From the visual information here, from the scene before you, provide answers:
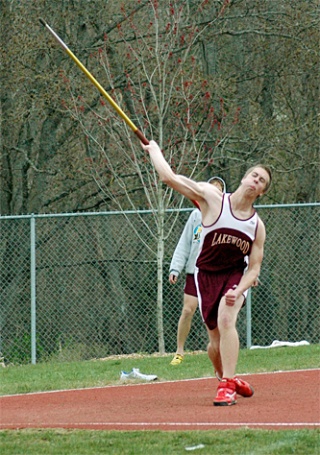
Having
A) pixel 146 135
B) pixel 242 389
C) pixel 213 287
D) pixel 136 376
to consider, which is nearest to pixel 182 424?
pixel 242 389

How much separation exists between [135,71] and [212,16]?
1748mm

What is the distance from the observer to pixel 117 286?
55.9 ft

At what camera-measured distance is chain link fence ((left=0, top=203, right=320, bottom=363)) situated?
16750mm

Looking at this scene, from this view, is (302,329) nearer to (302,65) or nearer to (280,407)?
(302,65)

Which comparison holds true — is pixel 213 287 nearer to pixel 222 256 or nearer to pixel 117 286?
pixel 222 256

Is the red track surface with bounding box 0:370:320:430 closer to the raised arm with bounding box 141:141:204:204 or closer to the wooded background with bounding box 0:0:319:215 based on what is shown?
the raised arm with bounding box 141:141:204:204

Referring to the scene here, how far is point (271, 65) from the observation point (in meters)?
21.2

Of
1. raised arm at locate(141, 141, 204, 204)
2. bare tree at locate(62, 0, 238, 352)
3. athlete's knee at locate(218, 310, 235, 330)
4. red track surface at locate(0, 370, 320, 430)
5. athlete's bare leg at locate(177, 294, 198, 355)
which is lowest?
red track surface at locate(0, 370, 320, 430)

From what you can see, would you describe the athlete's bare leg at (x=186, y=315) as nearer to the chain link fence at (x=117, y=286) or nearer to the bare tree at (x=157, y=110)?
the bare tree at (x=157, y=110)

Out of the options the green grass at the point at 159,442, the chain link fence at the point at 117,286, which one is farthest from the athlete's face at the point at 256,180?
the chain link fence at the point at 117,286

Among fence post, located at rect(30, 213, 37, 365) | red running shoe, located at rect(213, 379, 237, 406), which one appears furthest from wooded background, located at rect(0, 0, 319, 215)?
red running shoe, located at rect(213, 379, 237, 406)

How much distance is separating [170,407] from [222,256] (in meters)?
1.24

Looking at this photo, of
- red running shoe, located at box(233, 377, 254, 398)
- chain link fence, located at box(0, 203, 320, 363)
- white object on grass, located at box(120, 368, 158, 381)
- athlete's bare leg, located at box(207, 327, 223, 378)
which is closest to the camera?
red running shoe, located at box(233, 377, 254, 398)

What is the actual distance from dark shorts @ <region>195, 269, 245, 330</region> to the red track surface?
0.72 m
